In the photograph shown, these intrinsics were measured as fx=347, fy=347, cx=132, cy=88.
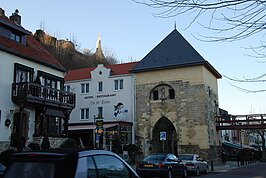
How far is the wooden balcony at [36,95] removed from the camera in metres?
23.5

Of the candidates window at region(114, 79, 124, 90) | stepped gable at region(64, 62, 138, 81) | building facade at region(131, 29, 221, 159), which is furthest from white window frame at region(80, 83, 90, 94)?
building facade at region(131, 29, 221, 159)

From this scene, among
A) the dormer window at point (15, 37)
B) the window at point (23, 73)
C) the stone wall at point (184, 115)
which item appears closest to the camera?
the window at point (23, 73)

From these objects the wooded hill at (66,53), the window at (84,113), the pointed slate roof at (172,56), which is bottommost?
the window at (84,113)

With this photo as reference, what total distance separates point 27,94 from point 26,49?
5.20m

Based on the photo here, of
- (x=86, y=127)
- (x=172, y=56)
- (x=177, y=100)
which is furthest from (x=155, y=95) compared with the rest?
(x=86, y=127)

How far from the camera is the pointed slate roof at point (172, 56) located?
38.1m

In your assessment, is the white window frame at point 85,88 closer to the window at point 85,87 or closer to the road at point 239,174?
the window at point 85,87

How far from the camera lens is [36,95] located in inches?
960

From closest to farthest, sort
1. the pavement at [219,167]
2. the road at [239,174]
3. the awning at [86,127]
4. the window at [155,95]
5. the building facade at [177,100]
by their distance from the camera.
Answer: the road at [239,174]
the pavement at [219,167]
the building facade at [177,100]
the awning at [86,127]
the window at [155,95]

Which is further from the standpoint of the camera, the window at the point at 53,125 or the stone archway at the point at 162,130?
the stone archway at the point at 162,130

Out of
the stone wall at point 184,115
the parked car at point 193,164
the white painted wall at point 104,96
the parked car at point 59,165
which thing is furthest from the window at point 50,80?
the parked car at point 59,165

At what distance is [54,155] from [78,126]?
3462 cm

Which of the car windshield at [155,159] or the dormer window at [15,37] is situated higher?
the dormer window at [15,37]

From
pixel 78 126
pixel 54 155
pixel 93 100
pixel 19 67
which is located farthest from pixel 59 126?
pixel 54 155
